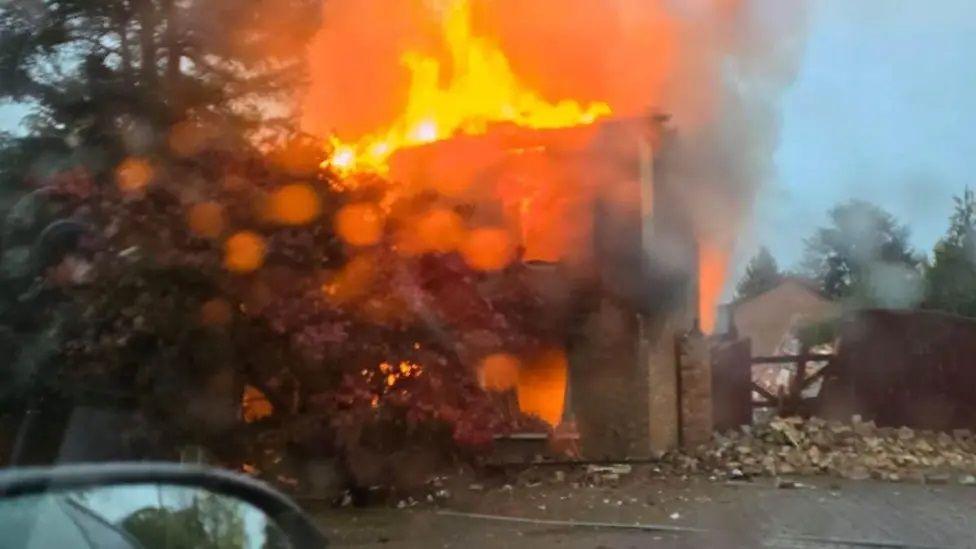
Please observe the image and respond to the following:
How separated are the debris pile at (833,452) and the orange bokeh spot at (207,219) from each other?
6.86 metres

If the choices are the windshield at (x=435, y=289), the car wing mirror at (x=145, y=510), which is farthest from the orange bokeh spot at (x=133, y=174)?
the car wing mirror at (x=145, y=510)

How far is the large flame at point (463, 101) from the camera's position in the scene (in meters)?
16.4

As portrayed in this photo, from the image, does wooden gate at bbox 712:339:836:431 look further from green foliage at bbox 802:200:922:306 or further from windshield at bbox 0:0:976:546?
green foliage at bbox 802:200:922:306

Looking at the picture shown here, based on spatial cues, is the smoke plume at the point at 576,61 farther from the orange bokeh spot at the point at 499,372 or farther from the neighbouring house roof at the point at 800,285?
the neighbouring house roof at the point at 800,285

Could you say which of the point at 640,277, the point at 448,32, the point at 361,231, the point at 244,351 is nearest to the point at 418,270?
the point at 361,231

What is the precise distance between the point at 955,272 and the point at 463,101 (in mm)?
18938

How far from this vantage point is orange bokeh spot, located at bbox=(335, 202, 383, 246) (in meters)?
11.7

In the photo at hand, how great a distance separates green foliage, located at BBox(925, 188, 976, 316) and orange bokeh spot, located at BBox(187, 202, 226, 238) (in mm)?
22702

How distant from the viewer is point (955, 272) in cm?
3127

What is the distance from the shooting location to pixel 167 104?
52.3 ft

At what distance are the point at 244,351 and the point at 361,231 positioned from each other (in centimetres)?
166

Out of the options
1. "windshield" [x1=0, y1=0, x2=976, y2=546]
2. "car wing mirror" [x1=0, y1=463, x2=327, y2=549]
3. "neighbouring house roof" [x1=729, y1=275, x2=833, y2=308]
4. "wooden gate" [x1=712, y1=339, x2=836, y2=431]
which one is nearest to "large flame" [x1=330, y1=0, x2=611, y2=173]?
"windshield" [x1=0, y1=0, x2=976, y2=546]

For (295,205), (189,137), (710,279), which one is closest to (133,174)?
(295,205)

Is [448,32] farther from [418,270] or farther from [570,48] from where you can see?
[418,270]
